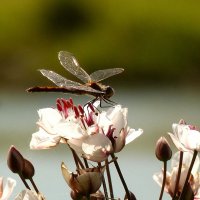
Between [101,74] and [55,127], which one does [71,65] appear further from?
[55,127]

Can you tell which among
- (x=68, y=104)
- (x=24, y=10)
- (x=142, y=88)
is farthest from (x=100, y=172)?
(x=24, y=10)

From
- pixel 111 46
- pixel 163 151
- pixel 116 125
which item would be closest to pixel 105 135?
pixel 116 125

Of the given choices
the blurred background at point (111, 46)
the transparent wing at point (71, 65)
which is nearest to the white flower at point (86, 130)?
the transparent wing at point (71, 65)

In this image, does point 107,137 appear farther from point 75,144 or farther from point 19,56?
point 19,56

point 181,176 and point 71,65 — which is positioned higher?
point 71,65

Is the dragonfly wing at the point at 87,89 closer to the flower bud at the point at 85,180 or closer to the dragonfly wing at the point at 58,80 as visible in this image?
the dragonfly wing at the point at 58,80

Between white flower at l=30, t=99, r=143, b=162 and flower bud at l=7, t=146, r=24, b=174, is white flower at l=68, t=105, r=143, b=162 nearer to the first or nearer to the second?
white flower at l=30, t=99, r=143, b=162

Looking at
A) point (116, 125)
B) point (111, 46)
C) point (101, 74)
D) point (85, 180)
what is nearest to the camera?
point (85, 180)
